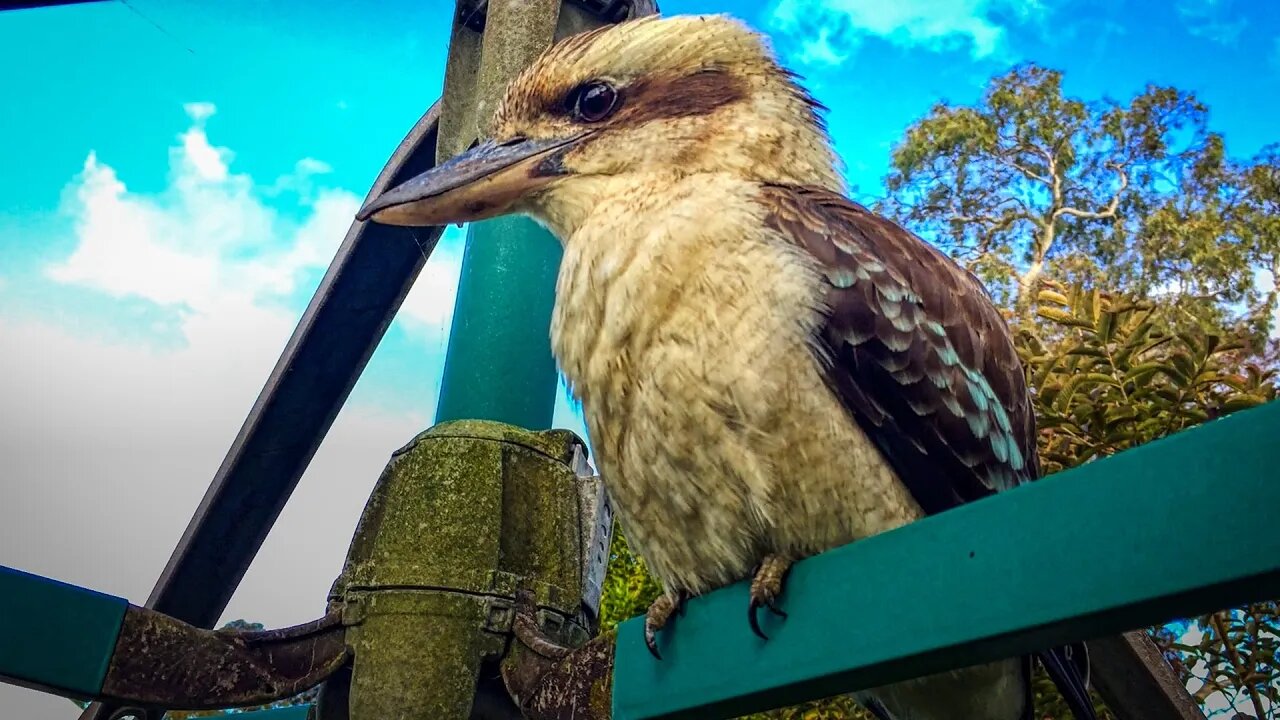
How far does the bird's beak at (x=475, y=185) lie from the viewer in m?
1.48

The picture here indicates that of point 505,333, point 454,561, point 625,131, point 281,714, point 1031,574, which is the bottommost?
point 1031,574

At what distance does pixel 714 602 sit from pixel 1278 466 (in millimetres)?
628

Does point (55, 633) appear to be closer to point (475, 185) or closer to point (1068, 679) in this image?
point (475, 185)

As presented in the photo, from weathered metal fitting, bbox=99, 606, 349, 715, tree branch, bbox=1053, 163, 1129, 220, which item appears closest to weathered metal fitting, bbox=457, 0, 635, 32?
weathered metal fitting, bbox=99, 606, 349, 715

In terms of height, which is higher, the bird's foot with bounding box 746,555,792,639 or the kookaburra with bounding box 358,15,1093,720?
the kookaburra with bounding box 358,15,1093,720

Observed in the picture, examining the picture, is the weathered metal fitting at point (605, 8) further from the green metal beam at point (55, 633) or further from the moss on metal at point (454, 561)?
the green metal beam at point (55, 633)

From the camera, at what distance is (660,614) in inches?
50.4

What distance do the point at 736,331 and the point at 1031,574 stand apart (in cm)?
54

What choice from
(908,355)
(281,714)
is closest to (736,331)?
(908,355)

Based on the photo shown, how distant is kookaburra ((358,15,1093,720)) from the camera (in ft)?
4.08

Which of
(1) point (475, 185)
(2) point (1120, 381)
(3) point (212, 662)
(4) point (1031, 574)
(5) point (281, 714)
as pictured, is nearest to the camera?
(4) point (1031, 574)

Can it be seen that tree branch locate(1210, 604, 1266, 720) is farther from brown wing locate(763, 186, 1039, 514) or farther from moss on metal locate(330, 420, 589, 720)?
moss on metal locate(330, 420, 589, 720)

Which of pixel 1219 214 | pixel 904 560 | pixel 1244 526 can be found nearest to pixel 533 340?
pixel 904 560

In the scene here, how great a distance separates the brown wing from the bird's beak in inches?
13.6
